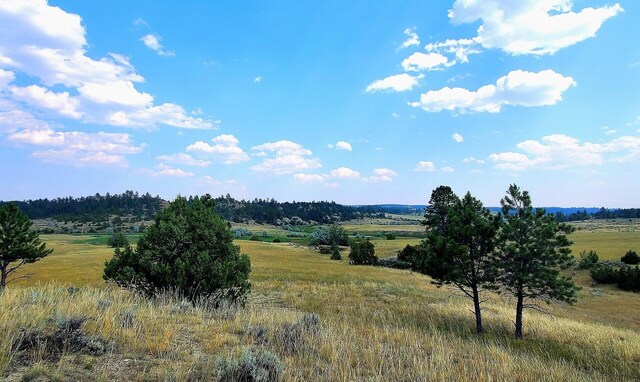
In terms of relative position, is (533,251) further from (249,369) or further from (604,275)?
(604,275)

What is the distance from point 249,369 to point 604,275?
55.0m

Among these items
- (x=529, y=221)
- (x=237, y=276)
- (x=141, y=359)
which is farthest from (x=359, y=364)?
(x=529, y=221)

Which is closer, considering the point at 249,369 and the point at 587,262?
Result: the point at 249,369

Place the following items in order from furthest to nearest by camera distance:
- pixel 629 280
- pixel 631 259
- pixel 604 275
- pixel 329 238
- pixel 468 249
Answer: pixel 329 238
pixel 631 259
pixel 604 275
pixel 629 280
pixel 468 249

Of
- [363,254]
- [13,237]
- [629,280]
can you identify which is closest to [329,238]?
[363,254]

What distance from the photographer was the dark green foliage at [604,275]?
147 feet

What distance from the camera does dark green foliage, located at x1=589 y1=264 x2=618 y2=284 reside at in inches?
1759

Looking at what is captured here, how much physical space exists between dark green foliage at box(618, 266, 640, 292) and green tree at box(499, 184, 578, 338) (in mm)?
33677

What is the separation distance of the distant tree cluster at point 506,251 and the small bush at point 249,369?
1588 centimetres

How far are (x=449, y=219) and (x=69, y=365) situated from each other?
1855 cm

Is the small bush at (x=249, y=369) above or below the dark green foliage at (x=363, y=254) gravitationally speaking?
above

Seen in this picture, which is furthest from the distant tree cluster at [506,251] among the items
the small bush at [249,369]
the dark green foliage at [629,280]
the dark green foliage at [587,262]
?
the dark green foliage at [587,262]

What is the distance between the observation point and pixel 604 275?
45.7 m

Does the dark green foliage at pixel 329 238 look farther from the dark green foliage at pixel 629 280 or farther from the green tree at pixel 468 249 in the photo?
the green tree at pixel 468 249
